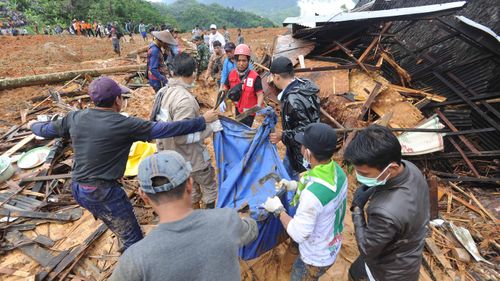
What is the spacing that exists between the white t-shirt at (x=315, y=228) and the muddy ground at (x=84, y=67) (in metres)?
0.74

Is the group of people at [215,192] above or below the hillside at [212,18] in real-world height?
below

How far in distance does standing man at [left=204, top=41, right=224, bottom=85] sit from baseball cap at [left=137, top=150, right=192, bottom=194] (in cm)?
765

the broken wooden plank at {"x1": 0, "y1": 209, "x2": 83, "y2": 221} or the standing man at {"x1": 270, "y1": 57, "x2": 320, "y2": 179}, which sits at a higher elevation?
the standing man at {"x1": 270, "y1": 57, "x2": 320, "y2": 179}

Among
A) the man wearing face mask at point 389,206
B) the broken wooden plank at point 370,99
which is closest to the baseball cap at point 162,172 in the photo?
the man wearing face mask at point 389,206

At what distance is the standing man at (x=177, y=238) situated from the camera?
1.24m

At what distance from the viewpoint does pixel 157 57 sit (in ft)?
19.6

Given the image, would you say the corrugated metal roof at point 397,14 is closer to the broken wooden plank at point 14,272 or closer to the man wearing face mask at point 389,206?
the man wearing face mask at point 389,206

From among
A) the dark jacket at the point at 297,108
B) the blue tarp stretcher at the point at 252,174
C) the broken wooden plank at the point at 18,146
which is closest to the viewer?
the blue tarp stretcher at the point at 252,174

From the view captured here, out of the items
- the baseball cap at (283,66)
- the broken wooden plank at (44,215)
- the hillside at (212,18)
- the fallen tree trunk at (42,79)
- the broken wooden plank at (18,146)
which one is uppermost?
the hillside at (212,18)

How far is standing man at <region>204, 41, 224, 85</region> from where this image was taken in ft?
28.5

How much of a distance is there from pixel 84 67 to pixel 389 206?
41.1ft

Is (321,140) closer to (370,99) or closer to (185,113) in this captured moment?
(185,113)

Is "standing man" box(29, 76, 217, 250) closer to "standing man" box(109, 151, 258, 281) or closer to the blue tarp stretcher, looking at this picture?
the blue tarp stretcher

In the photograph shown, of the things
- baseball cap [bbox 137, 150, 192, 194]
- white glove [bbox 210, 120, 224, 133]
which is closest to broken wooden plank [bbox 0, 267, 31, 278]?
white glove [bbox 210, 120, 224, 133]
